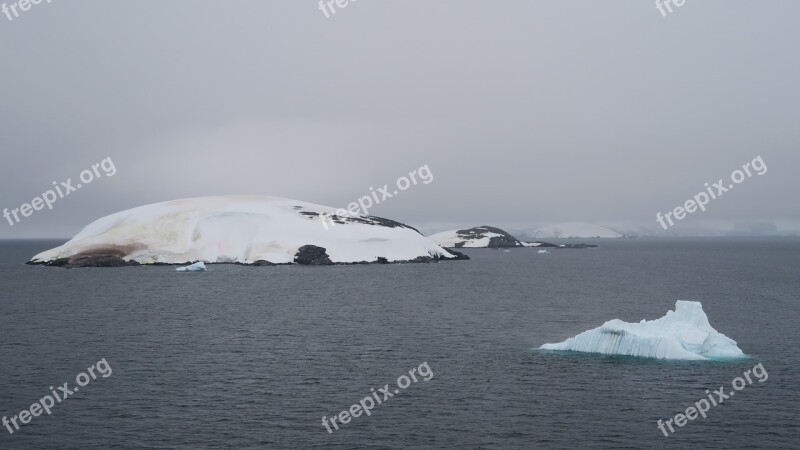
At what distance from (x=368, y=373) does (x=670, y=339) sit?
70.0 ft

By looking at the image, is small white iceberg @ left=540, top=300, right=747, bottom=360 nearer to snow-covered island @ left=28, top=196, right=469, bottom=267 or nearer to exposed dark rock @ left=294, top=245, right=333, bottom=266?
exposed dark rock @ left=294, top=245, right=333, bottom=266

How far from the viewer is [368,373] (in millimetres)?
38938

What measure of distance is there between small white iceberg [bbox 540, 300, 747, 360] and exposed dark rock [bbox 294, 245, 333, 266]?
341 feet

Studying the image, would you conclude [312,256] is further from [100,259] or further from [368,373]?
[368,373]

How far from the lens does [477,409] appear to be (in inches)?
1240

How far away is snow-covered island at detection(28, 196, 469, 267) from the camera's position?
458ft

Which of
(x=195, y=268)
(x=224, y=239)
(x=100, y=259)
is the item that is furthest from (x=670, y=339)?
(x=100, y=259)

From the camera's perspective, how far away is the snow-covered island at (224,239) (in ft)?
458

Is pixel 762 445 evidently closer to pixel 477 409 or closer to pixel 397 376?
pixel 477 409

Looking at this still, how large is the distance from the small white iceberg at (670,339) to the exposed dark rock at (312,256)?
10379 cm

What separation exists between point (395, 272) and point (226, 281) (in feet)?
127

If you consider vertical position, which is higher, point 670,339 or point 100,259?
point 100,259

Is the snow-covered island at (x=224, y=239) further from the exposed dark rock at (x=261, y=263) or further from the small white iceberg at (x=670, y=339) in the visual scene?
the small white iceberg at (x=670, y=339)

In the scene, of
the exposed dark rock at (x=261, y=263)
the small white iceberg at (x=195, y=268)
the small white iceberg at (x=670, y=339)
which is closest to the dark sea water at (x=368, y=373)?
the small white iceberg at (x=670, y=339)
